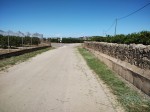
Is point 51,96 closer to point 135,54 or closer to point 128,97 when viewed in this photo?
point 128,97

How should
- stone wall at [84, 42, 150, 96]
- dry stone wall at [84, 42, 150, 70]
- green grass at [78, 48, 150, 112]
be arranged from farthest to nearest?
1. dry stone wall at [84, 42, 150, 70]
2. stone wall at [84, 42, 150, 96]
3. green grass at [78, 48, 150, 112]

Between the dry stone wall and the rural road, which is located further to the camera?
the dry stone wall

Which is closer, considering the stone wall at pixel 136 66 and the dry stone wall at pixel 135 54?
the stone wall at pixel 136 66

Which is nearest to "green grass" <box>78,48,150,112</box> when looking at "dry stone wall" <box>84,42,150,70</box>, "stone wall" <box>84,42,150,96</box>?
"stone wall" <box>84,42,150,96</box>

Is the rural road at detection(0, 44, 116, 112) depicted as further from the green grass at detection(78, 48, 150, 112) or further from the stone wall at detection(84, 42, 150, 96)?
the stone wall at detection(84, 42, 150, 96)

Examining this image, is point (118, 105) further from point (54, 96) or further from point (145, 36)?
point (145, 36)

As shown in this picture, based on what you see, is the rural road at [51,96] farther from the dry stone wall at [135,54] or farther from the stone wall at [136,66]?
the dry stone wall at [135,54]

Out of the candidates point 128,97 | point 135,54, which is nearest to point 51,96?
point 128,97

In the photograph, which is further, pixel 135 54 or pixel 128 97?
pixel 135 54

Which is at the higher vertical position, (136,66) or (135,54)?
(135,54)

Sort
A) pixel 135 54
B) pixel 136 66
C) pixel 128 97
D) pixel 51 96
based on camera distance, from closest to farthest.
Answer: pixel 51 96 < pixel 128 97 < pixel 136 66 < pixel 135 54

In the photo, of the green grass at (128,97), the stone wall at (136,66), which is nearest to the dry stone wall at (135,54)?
the stone wall at (136,66)

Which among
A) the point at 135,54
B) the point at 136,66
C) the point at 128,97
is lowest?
the point at 128,97

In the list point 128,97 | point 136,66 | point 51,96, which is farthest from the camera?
point 136,66
